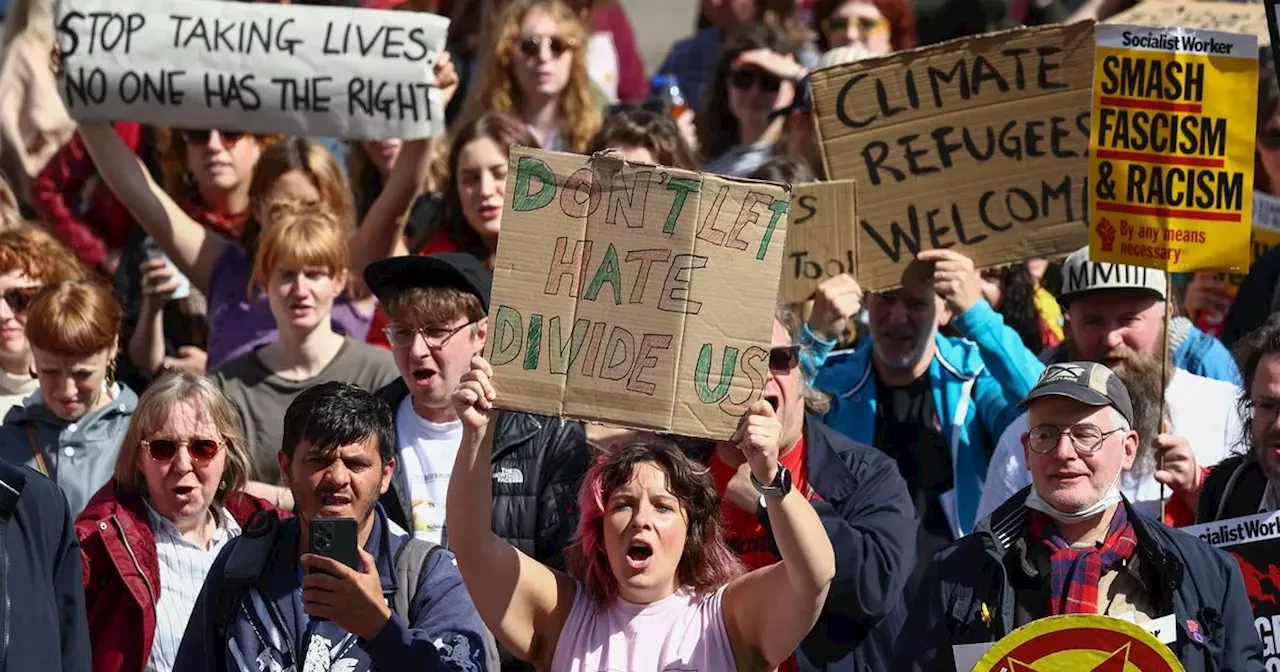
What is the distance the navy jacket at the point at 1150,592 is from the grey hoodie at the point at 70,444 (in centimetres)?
274

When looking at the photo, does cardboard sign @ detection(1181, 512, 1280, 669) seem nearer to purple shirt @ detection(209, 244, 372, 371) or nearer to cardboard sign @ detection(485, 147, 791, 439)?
cardboard sign @ detection(485, 147, 791, 439)

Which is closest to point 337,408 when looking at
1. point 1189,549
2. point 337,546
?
point 337,546

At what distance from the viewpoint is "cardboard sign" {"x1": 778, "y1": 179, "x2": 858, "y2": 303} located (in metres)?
7.25

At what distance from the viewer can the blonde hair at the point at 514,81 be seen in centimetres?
957

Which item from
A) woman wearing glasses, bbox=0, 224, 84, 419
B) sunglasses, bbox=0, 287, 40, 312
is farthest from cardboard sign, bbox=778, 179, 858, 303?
sunglasses, bbox=0, 287, 40, 312

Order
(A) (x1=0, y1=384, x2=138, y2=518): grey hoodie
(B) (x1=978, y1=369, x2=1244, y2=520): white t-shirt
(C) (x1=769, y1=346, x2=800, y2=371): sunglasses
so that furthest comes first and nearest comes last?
1. (A) (x1=0, y1=384, x2=138, y2=518): grey hoodie
2. (B) (x1=978, y1=369, x2=1244, y2=520): white t-shirt
3. (C) (x1=769, y1=346, x2=800, y2=371): sunglasses

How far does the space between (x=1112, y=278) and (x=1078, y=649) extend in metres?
2.27

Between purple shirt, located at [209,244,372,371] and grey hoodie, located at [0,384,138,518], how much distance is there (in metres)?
0.91

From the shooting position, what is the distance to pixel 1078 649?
517 centimetres

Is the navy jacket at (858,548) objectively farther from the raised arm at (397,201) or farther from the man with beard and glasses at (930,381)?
the raised arm at (397,201)

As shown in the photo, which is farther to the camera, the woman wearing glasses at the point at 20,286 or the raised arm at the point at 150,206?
the raised arm at the point at 150,206

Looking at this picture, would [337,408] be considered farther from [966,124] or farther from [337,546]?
[966,124]

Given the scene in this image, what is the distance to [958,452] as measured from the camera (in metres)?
7.14

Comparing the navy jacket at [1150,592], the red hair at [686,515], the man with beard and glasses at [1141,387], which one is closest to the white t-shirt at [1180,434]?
the man with beard and glasses at [1141,387]
